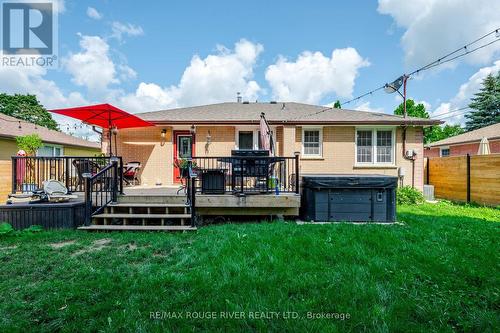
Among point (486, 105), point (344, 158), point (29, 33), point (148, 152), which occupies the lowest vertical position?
point (344, 158)

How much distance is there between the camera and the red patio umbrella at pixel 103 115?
6.85m

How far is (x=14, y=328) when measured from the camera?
206 centimetres

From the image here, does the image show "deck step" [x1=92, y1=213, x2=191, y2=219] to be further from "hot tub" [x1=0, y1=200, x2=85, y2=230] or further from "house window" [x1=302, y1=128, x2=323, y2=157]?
"house window" [x1=302, y1=128, x2=323, y2=157]

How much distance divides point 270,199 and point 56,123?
39890 millimetres

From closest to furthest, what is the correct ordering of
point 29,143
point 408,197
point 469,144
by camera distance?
point 408,197
point 29,143
point 469,144

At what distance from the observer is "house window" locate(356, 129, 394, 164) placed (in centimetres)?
976

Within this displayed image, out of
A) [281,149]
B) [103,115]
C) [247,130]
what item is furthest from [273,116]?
[103,115]

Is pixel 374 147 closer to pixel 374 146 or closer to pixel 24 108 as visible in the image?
pixel 374 146

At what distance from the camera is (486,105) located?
27.1m

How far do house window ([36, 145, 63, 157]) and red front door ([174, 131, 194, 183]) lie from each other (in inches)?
427

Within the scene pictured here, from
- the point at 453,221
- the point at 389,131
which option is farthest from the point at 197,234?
the point at 389,131

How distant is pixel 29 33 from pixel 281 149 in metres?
9.55

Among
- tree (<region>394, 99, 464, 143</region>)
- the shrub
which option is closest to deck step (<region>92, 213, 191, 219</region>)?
the shrub

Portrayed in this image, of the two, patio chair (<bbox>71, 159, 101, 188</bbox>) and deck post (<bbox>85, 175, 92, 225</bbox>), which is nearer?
deck post (<bbox>85, 175, 92, 225</bbox>)
